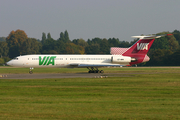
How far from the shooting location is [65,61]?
5097 cm

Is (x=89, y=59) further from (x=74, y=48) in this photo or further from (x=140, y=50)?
(x=74, y=48)

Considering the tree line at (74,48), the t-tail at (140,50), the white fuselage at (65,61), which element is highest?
the tree line at (74,48)

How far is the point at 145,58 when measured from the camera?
52875 millimetres

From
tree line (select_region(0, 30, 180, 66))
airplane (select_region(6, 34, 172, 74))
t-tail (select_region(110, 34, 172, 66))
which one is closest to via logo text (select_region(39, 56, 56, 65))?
airplane (select_region(6, 34, 172, 74))

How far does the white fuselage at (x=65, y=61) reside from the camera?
164 ft

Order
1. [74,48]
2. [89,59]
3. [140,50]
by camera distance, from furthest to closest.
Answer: [74,48], [140,50], [89,59]

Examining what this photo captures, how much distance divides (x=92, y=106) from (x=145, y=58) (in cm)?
4019

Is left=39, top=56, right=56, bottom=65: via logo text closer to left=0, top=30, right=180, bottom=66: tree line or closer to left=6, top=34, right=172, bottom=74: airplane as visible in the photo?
left=6, top=34, right=172, bottom=74: airplane

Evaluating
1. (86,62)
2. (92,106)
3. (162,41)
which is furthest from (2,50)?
(92,106)

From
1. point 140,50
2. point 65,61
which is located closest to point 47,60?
point 65,61

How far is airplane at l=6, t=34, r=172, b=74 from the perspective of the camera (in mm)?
50000

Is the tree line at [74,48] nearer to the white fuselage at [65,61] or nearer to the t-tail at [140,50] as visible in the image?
Answer: the t-tail at [140,50]

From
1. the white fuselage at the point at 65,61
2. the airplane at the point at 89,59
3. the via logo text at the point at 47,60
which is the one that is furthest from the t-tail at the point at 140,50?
the via logo text at the point at 47,60

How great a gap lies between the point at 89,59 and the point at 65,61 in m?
4.65
